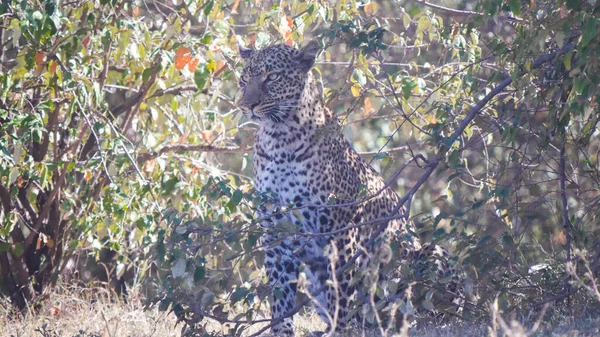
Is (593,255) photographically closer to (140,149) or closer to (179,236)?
(179,236)

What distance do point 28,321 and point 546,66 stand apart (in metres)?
4.01

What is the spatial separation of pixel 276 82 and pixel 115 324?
6.49 feet

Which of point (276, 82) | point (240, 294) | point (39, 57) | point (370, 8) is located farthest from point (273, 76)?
point (240, 294)

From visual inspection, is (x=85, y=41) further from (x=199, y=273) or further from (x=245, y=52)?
(x=199, y=273)

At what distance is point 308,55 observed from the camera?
653 cm

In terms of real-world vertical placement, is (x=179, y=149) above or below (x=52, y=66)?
above

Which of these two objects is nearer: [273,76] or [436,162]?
[436,162]

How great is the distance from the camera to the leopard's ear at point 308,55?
650 cm

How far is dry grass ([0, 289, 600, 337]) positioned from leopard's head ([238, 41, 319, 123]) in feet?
4.93

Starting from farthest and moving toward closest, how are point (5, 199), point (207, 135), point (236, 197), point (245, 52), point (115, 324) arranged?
1. point (207, 135)
2. point (5, 199)
3. point (245, 52)
4. point (115, 324)
5. point (236, 197)

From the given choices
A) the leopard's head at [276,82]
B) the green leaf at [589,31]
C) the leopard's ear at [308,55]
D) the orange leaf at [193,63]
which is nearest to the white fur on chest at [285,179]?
the leopard's head at [276,82]

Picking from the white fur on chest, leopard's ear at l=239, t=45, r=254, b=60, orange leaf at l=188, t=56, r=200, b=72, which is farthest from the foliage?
the white fur on chest

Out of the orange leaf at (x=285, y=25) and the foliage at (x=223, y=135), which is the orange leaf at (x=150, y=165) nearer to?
the foliage at (x=223, y=135)

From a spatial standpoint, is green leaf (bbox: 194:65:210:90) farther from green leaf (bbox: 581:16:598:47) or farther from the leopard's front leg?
green leaf (bbox: 581:16:598:47)
